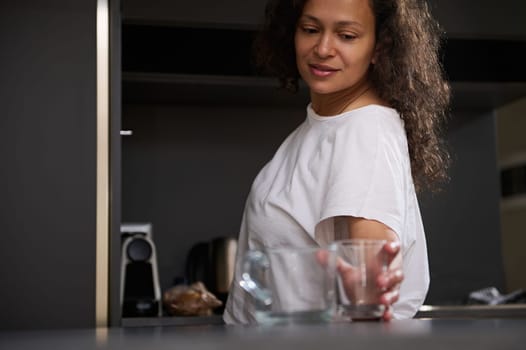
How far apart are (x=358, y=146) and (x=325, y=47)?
0.65 ft

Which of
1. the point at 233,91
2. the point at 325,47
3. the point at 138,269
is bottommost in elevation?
the point at 138,269

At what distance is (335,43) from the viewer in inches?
51.8

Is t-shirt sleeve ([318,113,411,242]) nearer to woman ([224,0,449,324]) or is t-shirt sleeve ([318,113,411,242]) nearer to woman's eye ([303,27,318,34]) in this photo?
woman ([224,0,449,324])

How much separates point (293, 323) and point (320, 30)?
2.28ft

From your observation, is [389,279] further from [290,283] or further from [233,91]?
[233,91]

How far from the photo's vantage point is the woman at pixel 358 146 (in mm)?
1153


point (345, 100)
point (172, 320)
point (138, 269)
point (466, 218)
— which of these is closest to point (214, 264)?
point (138, 269)

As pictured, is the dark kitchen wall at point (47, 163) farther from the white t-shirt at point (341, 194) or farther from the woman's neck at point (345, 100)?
the woman's neck at point (345, 100)

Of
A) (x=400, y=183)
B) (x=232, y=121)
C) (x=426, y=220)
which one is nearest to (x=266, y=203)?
(x=400, y=183)

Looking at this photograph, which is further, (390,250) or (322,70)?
(322,70)

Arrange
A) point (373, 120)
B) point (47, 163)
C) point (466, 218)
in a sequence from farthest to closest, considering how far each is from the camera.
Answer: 1. point (466, 218)
2. point (47, 163)
3. point (373, 120)

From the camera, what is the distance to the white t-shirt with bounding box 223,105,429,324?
114cm

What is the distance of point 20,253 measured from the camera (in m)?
1.91

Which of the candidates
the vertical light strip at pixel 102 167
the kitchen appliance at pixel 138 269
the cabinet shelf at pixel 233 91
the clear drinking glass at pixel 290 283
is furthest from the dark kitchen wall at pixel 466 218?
the clear drinking glass at pixel 290 283
